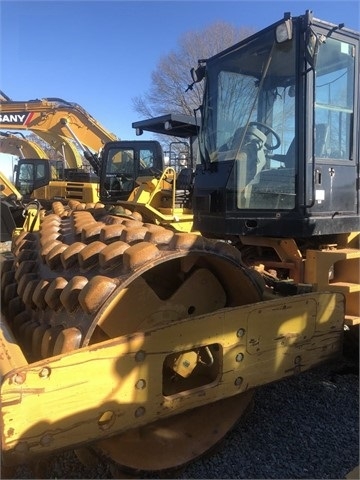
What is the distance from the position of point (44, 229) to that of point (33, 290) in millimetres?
642

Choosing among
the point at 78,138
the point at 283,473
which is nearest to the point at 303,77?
the point at 283,473

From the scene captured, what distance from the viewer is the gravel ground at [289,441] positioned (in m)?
2.32

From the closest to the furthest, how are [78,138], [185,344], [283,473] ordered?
[185,344], [283,473], [78,138]

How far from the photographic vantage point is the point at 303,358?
246 cm

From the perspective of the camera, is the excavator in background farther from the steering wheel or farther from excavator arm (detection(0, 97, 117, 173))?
excavator arm (detection(0, 97, 117, 173))

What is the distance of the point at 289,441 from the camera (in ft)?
8.55

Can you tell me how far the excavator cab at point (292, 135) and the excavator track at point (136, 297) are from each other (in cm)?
98

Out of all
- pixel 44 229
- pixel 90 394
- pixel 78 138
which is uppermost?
pixel 78 138

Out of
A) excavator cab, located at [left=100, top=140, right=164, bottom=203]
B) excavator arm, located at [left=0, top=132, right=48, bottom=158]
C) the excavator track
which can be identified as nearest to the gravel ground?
the excavator track

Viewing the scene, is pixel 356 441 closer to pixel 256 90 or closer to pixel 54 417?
pixel 54 417

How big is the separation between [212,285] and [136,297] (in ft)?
1.63

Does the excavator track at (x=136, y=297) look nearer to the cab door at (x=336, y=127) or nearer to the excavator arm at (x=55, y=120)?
the cab door at (x=336, y=127)

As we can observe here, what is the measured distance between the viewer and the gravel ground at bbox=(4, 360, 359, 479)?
232 cm

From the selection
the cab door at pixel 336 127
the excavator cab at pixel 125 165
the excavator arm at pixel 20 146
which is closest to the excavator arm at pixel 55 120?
the excavator arm at pixel 20 146
